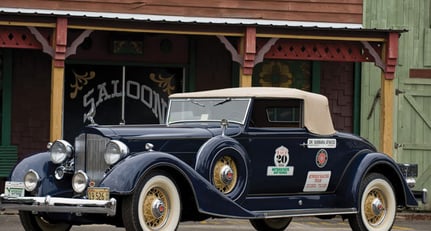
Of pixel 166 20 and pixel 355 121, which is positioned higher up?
pixel 166 20

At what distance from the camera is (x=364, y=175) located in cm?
1255

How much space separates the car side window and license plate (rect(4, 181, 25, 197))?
9.23 feet

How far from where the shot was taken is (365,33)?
60.7 feet

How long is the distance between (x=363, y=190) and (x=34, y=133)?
27.9ft

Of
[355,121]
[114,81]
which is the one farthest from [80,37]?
[355,121]

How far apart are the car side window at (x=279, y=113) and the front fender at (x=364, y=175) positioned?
32.5 inches

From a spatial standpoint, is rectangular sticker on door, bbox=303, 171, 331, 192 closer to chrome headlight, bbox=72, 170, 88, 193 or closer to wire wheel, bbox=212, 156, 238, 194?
wire wheel, bbox=212, 156, 238, 194

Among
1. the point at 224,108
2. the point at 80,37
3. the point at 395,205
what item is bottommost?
the point at 395,205

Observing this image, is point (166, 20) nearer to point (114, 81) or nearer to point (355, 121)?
point (114, 81)

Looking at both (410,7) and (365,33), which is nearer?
(365,33)

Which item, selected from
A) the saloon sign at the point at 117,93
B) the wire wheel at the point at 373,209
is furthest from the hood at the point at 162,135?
the saloon sign at the point at 117,93

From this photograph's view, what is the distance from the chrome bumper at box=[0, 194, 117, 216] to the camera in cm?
998

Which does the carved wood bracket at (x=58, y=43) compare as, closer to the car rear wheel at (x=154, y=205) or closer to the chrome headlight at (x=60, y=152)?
the chrome headlight at (x=60, y=152)

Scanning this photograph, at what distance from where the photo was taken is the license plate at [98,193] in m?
10.1
